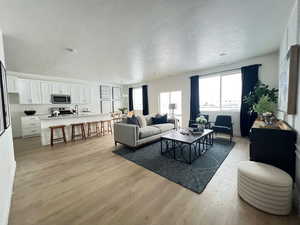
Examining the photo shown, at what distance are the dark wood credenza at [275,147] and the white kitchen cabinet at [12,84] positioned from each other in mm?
7556

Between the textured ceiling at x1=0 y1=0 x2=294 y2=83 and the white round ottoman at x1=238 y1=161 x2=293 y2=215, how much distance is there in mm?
2221

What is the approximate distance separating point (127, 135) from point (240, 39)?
11.5 feet

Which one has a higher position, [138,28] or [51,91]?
[138,28]

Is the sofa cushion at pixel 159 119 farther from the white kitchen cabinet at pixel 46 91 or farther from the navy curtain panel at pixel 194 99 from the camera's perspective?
the white kitchen cabinet at pixel 46 91

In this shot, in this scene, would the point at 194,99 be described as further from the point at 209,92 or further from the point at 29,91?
the point at 29,91

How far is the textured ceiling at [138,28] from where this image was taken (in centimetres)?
170

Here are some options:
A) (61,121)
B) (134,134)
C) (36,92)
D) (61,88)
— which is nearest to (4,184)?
(134,134)

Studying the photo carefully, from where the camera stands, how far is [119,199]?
169cm

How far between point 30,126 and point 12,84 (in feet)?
5.75

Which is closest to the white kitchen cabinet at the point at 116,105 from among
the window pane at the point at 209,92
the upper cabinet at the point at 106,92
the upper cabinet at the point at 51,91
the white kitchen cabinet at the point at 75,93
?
the upper cabinet at the point at 51,91

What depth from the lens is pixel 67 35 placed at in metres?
2.39

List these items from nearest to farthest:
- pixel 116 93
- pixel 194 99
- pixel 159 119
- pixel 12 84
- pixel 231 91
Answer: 1. pixel 231 91
2. pixel 159 119
3. pixel 12 84
4. pixel 194 99
5. pixel 116 93

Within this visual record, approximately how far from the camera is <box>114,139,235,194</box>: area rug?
2043 mm

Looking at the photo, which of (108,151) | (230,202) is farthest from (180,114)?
(230,202)
